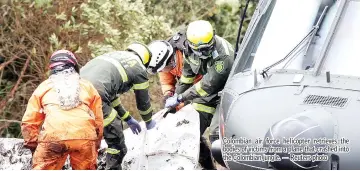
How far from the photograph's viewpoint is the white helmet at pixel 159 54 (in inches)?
343

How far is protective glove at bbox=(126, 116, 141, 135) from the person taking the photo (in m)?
8.55

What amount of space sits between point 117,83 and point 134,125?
2.77ft

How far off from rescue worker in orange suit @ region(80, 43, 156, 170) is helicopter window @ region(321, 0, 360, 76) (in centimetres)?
227

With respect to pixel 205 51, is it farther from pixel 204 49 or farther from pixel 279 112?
pixel 279 112

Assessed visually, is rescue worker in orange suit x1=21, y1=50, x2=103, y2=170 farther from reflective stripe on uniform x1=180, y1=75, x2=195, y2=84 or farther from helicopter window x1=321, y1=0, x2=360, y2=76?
reflective stripe on uniform x1=180, y1=75, x2=195, y2=84

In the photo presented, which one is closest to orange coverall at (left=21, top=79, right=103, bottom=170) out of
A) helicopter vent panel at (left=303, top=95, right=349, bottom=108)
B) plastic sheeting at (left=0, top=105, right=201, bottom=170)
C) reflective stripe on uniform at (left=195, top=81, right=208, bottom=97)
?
plastic sheeting at (left=0, top=105, right=201, bottom=170)

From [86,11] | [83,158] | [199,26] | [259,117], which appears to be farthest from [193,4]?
[259,117]

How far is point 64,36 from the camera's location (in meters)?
10.0

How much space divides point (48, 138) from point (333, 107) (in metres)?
2.36

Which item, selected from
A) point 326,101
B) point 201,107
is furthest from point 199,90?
point 326,101

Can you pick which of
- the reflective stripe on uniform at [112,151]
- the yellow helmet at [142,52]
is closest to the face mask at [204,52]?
the yellow helmet at [142,52]

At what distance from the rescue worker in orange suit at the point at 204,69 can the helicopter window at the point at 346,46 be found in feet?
6.54

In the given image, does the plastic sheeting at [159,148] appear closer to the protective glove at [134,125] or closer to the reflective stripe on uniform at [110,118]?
the protective glove at [134,125]

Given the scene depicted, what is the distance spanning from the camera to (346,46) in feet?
20.8
